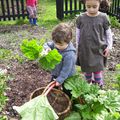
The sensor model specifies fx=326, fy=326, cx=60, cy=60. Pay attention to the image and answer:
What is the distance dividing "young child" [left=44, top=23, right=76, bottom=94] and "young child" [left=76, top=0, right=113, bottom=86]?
0.43 meters

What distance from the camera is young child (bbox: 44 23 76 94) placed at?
334cm

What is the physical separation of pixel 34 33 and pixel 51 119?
4374 millimetres

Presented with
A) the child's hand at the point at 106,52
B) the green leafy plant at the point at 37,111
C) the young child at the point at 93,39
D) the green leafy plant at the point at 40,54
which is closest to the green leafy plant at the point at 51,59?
the green leafy plant at the point at 40,54

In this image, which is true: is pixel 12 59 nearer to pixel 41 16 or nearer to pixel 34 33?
pixel 34 33

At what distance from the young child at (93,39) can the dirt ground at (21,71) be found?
2.60 feet

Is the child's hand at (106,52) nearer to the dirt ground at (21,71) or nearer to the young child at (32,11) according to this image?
the dirt ground at (21,71)

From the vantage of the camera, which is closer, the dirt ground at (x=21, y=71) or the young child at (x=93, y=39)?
the young child at (x=93, y=39)

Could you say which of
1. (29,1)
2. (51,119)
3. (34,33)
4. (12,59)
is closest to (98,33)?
(51,119)

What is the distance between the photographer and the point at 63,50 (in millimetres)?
3465

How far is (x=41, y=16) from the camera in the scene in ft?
30.1

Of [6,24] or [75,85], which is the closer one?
[75,85]

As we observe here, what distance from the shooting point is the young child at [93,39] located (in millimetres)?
3789

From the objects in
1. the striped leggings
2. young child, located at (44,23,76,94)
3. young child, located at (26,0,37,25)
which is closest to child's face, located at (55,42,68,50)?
young child, located at (44,23,76,94)

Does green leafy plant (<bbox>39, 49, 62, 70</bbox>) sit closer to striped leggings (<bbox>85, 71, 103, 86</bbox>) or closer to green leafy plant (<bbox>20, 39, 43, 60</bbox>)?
green leafy plant (<bbox>20, 39, 43, 60</bbox>)
